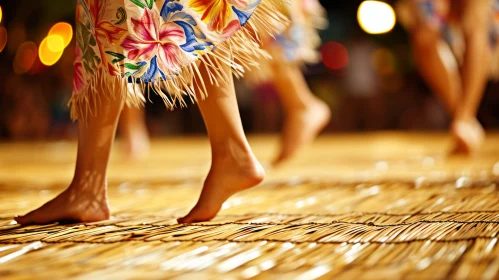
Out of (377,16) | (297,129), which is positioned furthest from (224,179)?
(377,16)

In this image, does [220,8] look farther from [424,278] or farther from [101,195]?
[424,278]

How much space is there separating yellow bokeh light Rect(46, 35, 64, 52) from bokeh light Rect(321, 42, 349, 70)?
2.61 metres

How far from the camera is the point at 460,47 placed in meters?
2.41

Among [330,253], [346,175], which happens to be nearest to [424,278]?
[330,253]

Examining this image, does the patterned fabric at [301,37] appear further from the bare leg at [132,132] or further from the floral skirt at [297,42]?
the bare leg at [132,132]

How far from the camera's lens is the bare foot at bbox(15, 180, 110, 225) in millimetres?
910

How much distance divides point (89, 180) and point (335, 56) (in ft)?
19.7

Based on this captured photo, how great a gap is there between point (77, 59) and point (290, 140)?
978mm

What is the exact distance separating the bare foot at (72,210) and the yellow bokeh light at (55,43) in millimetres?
5228

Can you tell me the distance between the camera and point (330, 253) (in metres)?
0.63

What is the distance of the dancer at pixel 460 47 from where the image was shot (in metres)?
2.01

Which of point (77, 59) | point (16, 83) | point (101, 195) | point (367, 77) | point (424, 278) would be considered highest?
point (16, 83)

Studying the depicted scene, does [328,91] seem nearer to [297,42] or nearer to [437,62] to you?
[437,62]

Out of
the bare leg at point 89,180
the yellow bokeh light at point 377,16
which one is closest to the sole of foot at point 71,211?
the bare leg at point 89,180
